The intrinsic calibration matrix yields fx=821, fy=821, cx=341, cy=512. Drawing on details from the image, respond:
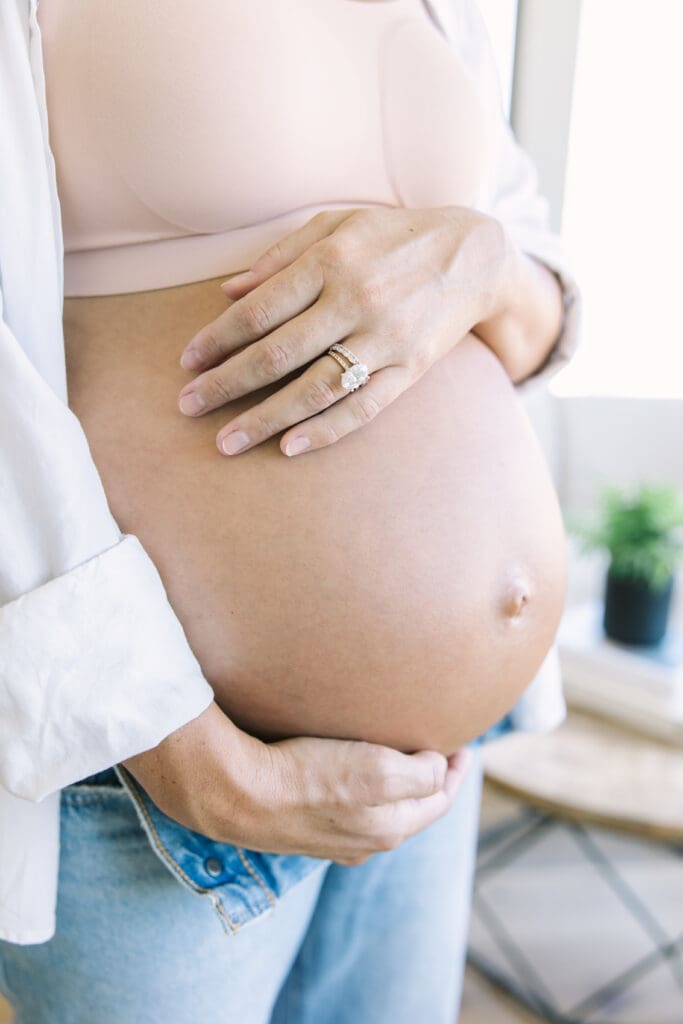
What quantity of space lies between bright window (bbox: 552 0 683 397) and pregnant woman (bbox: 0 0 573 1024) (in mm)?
1495

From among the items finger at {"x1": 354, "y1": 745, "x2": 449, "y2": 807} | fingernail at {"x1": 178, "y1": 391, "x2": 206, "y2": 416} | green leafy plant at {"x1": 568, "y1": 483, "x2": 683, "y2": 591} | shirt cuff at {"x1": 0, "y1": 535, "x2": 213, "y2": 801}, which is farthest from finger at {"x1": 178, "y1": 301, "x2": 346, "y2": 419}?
green leafy plant at {"x1": 568, "y1": 483, "x2": 683, "y2": 591}

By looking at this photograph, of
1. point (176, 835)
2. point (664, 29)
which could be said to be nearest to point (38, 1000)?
point (176, 835)

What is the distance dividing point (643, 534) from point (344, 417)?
3.51 feet

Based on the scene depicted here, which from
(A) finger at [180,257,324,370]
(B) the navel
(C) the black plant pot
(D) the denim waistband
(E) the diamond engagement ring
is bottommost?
(C) the black plant pot

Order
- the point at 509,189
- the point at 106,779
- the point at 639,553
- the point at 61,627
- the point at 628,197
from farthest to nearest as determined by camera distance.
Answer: the point at 628,197
the point at 639,553
the point at 509,189
the point at 106,779
the point at 61,627

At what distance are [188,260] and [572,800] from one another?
0.92 metres

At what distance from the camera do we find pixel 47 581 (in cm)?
51

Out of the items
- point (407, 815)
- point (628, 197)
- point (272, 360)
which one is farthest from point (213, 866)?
point (628, 197)

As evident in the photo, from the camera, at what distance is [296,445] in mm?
→ 567

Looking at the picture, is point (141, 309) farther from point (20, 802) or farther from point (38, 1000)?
point (38, 1000)

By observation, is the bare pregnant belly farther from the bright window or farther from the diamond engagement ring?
the bright window

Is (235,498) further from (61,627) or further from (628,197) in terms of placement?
(628,197)

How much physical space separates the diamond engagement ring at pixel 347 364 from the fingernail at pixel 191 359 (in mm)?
90

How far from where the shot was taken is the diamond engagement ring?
1.83ft
